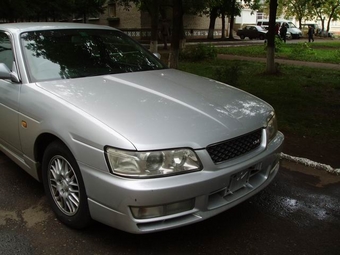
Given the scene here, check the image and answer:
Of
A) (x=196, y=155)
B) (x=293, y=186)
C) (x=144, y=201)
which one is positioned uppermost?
(x=196, y=155)

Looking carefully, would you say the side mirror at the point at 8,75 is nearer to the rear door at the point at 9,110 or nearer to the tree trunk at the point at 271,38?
the rear door at the point at 9,110

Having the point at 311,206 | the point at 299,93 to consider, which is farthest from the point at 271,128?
the point at 299,93

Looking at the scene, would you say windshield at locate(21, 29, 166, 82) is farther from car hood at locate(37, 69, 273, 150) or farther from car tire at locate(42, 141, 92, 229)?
car tire at locate(42, 141, 92, 229)

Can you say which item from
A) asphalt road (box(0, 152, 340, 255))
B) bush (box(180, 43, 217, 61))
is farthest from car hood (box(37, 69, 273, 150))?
bush (box(180, 43, 217, 61))

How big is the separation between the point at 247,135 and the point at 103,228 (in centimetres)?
139

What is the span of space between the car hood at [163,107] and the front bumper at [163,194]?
22 cm

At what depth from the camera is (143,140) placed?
2.38 meters

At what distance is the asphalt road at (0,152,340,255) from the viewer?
2.72 metres

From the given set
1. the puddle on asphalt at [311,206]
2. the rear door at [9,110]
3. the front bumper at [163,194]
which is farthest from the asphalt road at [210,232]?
the rear door at [9,110]

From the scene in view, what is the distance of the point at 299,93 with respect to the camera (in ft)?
25.7

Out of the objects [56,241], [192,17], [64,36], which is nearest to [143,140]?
[56,241]

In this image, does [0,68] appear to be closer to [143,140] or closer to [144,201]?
[143,140]

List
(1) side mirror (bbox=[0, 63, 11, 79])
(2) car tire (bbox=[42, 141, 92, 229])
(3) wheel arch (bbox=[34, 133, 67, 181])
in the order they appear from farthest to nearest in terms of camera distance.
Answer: (1) side mirror (bbox=[0, 63, 11, 79]) → (3) wheel arch (bbox=[34, 133, 67, 181]) → (2) car tire (bbox=[42, 141, 92, 229])

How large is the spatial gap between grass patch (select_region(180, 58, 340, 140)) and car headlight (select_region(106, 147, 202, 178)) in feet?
11.5
